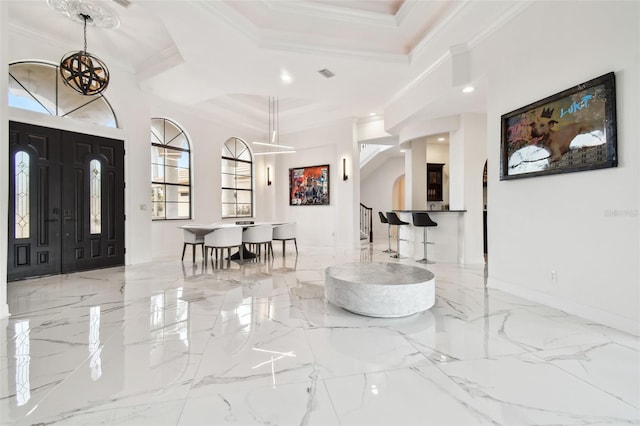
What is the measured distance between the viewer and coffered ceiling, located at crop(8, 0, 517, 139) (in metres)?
4.20

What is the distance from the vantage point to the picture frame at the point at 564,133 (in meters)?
2.79

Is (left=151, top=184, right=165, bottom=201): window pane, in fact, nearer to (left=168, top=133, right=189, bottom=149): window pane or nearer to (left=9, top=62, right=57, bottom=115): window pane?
(left=168, top=133, right=189, bottom=149): window pane

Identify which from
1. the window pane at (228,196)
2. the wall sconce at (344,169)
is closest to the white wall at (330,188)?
the wall sconce at (344,169)

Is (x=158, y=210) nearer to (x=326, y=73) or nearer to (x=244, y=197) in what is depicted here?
(x=244, y=197)

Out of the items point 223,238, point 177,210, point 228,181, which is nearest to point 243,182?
point 228,181

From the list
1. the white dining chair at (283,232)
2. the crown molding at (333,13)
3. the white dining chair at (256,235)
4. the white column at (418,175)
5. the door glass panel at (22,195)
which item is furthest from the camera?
the white column at (418,175)

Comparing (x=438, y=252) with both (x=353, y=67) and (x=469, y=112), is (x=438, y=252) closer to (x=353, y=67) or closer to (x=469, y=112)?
(x=469, y=112)

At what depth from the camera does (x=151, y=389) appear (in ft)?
6.24

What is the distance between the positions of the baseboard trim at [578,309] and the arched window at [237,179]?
7.39 m

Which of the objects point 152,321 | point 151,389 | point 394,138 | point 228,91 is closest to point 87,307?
point 152,321

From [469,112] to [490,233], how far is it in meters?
2.83

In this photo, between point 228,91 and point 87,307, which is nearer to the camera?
point 87,307

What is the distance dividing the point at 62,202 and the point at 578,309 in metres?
7.36

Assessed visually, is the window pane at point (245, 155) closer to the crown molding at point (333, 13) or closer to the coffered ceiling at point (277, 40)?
the coffered ceiling at point (277, 40)
